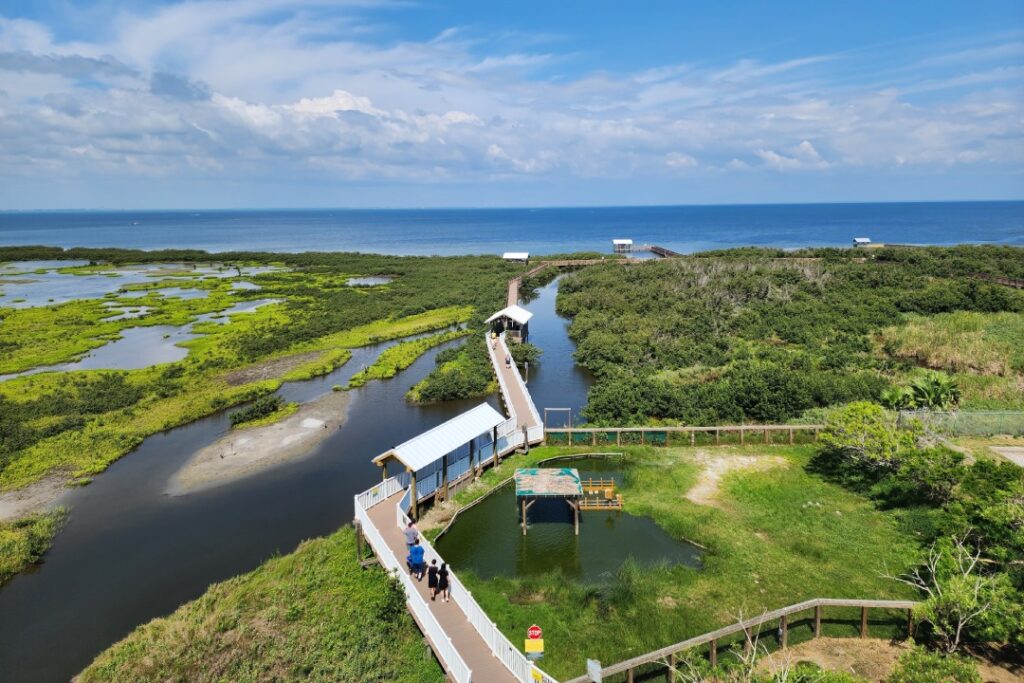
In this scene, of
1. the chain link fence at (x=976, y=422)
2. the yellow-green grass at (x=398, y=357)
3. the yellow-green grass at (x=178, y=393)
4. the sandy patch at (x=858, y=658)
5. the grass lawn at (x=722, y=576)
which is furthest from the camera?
the yellow-green grass at (x=398, y=357)

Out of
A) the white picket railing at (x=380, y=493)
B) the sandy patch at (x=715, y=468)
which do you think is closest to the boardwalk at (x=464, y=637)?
the white picket railing at (x=380, y=493)

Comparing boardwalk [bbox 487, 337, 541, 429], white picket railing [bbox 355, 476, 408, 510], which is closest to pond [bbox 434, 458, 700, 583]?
white picket railing [bbox 355, 476, 408, 510]

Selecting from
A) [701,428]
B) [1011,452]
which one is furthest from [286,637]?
[1011,452]

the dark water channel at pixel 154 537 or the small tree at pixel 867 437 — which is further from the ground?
the small tree at pixel 867 437

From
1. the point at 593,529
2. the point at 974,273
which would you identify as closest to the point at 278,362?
the point at 593,529

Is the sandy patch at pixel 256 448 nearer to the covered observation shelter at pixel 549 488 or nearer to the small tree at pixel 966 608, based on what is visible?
the covered observation shelter at pixel 549 488

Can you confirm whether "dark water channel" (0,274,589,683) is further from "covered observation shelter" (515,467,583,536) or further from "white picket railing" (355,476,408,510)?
"covered observation shelter" (515,467,583,536)

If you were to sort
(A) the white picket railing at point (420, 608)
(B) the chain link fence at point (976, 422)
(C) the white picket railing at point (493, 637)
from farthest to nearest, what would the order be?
(B) the chain link fence at point (976, 422) → (A) the white picket railing at point (420, 608) → (C) the white picket railing at point (493, 637)

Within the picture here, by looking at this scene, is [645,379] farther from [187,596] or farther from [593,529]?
[187,596]
